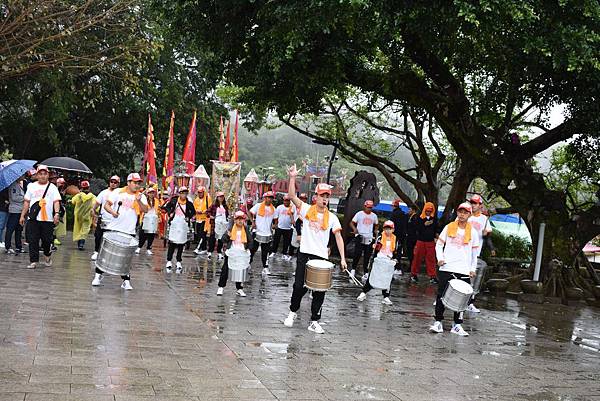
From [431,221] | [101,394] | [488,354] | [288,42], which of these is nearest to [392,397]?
[101,394]

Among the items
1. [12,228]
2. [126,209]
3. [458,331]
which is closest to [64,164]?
[12,228]

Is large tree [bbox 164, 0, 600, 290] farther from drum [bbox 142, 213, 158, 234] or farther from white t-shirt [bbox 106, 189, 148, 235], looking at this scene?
drum [bbox 142, 213, 158, 234]

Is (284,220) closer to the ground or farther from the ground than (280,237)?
farther from the ground

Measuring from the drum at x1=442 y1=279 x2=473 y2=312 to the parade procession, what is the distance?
0.02 meters

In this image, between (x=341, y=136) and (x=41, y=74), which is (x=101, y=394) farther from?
(x=341, y=136)

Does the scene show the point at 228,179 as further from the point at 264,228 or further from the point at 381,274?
the point at 381,274

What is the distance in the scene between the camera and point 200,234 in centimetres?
1859

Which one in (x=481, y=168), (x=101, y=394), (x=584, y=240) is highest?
(x=481, y=168)

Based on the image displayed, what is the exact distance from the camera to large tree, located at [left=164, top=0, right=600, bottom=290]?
11.4 m

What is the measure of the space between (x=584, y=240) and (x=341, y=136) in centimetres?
1312

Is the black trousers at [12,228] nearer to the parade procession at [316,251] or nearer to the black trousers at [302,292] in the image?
the parade procession at [316,251]

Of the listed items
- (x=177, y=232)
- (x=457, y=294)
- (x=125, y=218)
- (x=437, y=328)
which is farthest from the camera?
(x=177, y=232)

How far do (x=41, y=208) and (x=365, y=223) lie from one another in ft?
23.6

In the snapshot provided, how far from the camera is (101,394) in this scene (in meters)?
5.51
